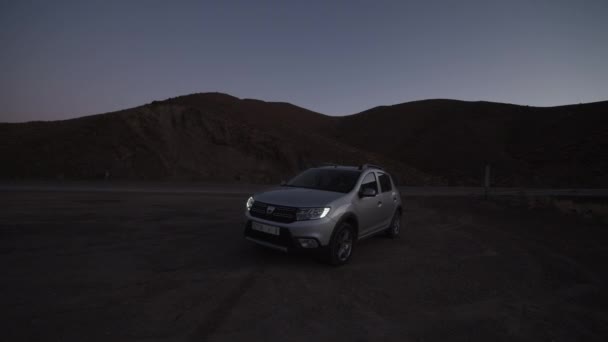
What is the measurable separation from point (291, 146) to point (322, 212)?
28.1 m

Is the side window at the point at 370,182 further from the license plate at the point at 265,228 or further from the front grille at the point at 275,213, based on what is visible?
the license plate at the point at 265,228

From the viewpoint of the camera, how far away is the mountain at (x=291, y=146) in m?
24.7

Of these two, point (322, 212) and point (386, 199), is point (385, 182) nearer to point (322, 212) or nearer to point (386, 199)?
point (386, 199)

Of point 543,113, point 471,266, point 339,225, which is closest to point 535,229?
point 471,266

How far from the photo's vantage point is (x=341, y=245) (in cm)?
624

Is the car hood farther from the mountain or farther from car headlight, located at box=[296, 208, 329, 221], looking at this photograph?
the mountain

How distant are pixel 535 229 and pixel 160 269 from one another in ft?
34.4

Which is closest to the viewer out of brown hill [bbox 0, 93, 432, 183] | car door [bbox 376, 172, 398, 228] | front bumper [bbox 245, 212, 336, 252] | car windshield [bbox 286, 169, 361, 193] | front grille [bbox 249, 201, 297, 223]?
front bumper [bbox 245, 212, 336, 252]

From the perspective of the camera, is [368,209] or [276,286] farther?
[368,209]

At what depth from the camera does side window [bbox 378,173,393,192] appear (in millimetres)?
7905

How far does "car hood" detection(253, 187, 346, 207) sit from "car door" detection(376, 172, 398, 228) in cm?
165

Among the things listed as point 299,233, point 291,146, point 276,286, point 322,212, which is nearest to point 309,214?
point 322,212

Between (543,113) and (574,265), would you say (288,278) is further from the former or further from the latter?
(543,113)

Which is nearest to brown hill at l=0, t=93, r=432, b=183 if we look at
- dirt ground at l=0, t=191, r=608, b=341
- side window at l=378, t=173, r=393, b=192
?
dirt ground at l=0, t=191, r=608, b=341
